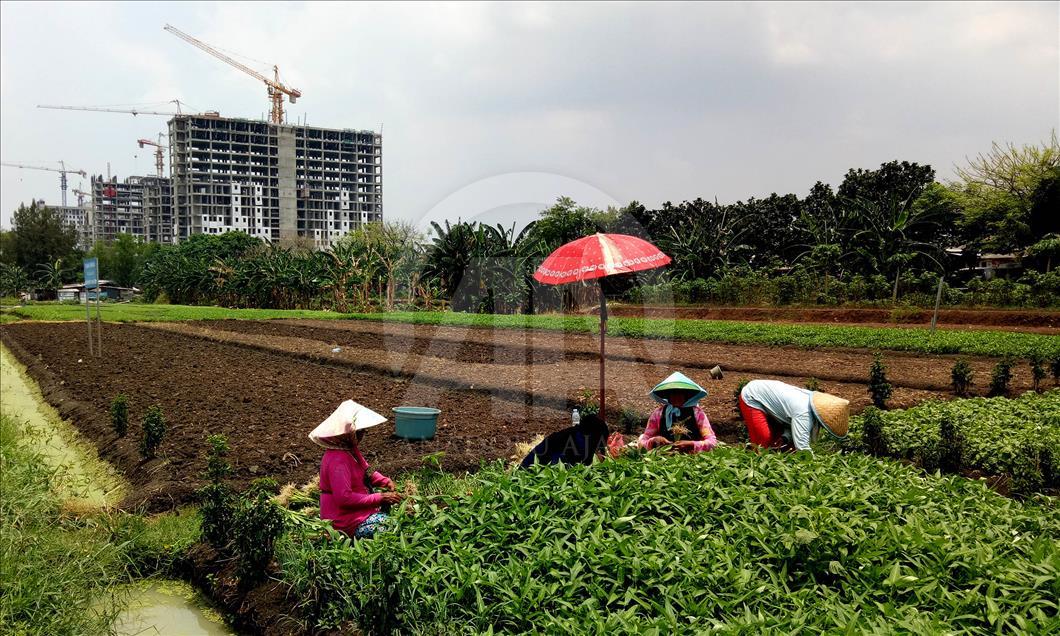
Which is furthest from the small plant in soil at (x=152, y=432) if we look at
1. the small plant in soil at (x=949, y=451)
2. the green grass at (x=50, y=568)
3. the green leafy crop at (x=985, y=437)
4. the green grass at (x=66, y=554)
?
the small plant in soil at (x=949, y=451)

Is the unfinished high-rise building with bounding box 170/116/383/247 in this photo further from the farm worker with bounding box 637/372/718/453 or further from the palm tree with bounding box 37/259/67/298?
the farm worker with bounding box 637/372/718/453

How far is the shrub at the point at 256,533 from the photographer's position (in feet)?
13.7

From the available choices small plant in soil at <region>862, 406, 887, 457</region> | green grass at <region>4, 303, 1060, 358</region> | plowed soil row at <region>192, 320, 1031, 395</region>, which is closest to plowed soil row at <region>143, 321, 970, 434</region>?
plowed soil row at <region>192, 320, 1031, 395</region>

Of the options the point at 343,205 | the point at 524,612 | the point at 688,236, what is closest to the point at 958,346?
the point at 524,612

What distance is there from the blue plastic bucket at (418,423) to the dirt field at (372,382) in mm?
105

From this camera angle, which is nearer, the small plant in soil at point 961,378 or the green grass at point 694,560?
the green grass at point 694,560

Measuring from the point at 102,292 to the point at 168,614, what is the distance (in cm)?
7025

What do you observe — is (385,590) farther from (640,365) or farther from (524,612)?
(640,365)

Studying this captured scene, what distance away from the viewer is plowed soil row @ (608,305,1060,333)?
16.0 meters

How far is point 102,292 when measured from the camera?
64812mm

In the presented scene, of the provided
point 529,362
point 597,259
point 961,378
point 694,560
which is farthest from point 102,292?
point 694,560

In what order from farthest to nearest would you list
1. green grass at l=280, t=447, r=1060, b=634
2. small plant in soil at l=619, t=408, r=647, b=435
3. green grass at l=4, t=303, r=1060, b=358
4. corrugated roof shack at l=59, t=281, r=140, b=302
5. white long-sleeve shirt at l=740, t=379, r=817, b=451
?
corrugated roof shack at l=59, t=281, r=140, b=302 → green grass at l=4, t=303, r=1060, b=358 → small plant in soil at l=619, t=408, r=647, b=435 → white long-sleeve shirt at l=740, t=379, r=817, b=451 → green grass at l=280, t=447, r=1060, b=634

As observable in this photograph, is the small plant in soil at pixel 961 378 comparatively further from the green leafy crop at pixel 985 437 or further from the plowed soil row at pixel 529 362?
the green leafy crop at pixel 985 437

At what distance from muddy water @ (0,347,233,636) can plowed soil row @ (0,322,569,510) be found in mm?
184
